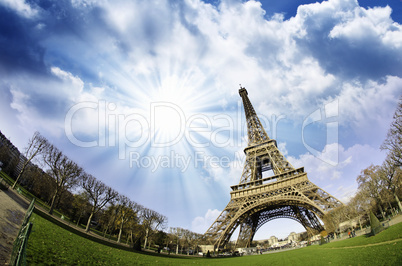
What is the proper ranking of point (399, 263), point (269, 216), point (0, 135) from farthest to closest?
point (0, 135) < point (269, 216) < point (399, 263)

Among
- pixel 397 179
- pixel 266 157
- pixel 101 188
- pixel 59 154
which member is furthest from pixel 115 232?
pixel 397 179

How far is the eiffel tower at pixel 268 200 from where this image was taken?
3125 cm

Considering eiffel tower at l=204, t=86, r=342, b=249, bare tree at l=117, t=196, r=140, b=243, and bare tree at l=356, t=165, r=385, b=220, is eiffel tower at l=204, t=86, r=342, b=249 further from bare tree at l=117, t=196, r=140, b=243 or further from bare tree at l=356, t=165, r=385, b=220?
bare tree at l=117, t=196, r=140, b=243

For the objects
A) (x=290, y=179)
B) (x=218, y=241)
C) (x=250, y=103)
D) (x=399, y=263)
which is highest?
(x=250, y=103)

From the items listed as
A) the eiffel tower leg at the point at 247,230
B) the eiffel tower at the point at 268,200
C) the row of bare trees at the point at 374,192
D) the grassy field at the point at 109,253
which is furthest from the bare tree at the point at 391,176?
the eiffel tower leg at the point at 247,230

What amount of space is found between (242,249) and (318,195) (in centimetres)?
1907

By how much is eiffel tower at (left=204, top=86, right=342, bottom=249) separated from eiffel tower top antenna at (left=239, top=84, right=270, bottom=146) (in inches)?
95.7

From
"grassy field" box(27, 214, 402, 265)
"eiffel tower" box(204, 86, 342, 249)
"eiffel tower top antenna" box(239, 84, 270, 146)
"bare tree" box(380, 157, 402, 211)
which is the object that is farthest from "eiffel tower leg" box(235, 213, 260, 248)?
"grassy field" box(27, 214, 402, 265)

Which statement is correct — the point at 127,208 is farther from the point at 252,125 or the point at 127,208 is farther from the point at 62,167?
the point at 252,125

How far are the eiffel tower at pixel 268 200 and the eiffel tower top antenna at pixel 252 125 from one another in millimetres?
2430

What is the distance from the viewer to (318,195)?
3011 cm

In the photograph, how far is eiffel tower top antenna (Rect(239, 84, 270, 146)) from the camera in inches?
1915

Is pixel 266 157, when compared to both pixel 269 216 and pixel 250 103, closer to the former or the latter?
pixel 269 216

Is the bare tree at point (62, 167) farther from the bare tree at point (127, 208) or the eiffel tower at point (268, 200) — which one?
the eiffel tower at point (268, 200)
